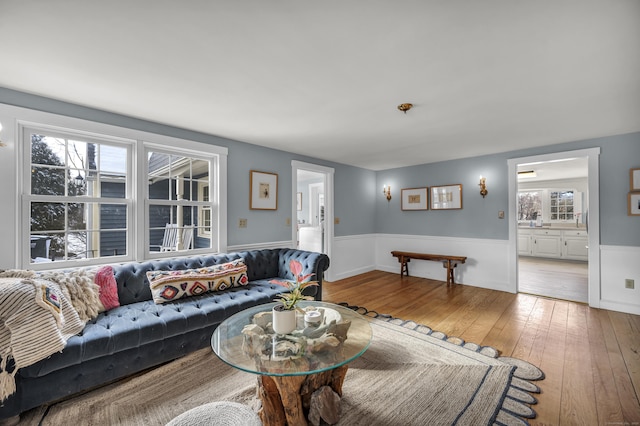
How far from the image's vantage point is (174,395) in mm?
1858

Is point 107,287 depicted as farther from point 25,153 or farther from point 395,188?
point 395,188

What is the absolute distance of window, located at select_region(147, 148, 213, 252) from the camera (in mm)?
3068

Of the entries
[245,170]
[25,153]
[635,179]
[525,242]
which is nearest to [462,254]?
[635,179]

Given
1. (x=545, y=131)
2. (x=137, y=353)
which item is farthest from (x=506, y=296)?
(x=137, y=353)

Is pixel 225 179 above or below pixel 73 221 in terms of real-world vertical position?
above

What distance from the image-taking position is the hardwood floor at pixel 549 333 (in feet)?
5.79

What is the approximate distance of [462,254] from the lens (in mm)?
4758

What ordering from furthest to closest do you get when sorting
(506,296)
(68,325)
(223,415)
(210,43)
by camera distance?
(506,296), (68,325), (210,43), (223,415)

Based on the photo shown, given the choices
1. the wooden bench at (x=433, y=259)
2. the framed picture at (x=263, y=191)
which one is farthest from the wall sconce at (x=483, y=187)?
the framed picture at (x=263, y=191)

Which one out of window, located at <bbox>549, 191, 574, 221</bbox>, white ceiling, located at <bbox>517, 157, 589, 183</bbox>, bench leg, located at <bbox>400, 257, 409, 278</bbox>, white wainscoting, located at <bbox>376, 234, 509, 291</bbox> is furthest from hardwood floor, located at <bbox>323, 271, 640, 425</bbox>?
window, located at <bbox>549, 191, 574, 221</bbox>

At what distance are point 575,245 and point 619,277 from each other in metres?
4.17

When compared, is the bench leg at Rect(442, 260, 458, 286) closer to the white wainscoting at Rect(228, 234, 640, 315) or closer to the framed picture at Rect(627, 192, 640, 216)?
the white wainscoting at Rect(228, 234, 640, 315)

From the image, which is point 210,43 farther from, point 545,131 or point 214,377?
point 545,131

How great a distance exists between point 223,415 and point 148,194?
2.53 metres
